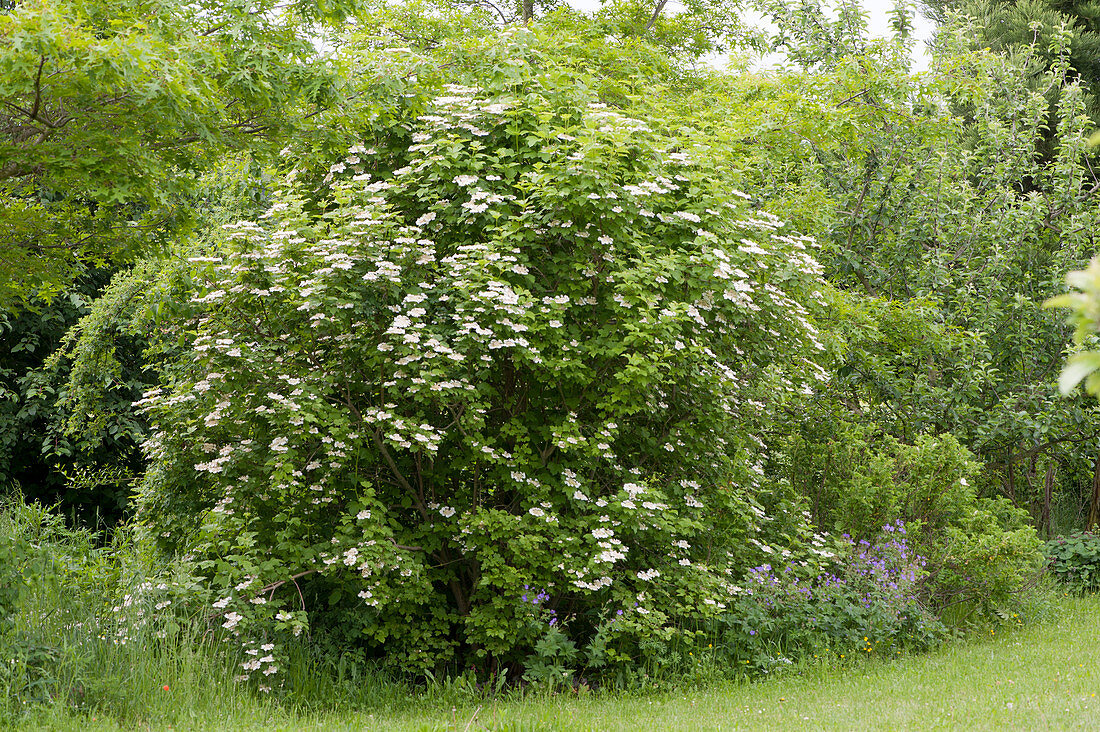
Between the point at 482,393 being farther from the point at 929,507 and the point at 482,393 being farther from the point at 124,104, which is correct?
the point at 929,507

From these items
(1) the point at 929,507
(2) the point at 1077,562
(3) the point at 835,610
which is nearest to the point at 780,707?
(3) the point at 835,610

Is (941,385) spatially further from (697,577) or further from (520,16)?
(520,16)

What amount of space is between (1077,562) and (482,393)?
26.0 feet

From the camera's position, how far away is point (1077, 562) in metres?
10.8

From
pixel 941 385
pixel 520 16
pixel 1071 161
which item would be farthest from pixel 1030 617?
pixel 520 16

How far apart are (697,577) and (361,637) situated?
257cm

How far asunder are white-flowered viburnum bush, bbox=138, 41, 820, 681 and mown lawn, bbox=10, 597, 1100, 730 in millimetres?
458

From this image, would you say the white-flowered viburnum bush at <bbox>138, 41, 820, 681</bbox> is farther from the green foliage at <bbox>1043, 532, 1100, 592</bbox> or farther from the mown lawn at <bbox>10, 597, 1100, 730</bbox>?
the green foliage at <bbox>1043, 532, 1100, 592</bbox>

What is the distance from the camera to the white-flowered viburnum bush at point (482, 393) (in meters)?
6.20

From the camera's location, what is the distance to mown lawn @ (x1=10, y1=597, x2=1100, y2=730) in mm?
5172

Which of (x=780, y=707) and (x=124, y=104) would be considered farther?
(x=780, y=707)

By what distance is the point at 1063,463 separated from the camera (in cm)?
1296

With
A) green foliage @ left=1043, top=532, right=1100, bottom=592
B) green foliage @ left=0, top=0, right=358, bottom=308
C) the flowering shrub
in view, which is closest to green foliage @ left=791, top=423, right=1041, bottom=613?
the flowering shrub

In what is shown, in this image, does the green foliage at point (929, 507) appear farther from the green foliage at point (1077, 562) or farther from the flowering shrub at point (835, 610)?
the green foliage at point (1077, 562)
